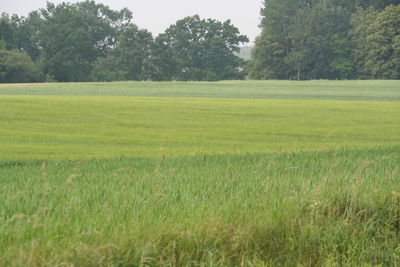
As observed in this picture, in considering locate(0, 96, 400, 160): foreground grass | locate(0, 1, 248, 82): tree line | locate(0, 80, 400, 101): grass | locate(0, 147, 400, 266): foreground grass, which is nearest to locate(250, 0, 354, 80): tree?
locate(0, 1, 248, 82): tree line

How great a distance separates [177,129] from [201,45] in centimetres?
6204

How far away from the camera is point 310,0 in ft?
288

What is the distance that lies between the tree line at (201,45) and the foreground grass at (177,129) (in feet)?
132

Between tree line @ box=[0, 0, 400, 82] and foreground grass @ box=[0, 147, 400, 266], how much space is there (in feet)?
186

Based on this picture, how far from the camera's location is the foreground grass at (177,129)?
14.1m

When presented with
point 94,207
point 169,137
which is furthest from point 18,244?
point 169,137

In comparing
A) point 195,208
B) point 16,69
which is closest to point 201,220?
point 195,208

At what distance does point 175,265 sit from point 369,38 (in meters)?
64.0

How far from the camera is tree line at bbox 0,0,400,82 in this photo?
66.3m

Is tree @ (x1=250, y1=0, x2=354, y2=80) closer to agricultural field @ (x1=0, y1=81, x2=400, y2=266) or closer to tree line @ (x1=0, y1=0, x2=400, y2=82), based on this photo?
tree line @ (x1=0, y1=0, x2=400, y2=82)

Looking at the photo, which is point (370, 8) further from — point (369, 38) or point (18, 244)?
point (18, 244)

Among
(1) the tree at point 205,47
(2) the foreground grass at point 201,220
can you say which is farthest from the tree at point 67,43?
(2) the foreground grass at point 201,220

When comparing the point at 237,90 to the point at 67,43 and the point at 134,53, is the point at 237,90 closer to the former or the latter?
the point at 134,53

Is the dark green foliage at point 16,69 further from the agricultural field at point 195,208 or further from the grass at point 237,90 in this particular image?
the agricultural field at point 195,208
